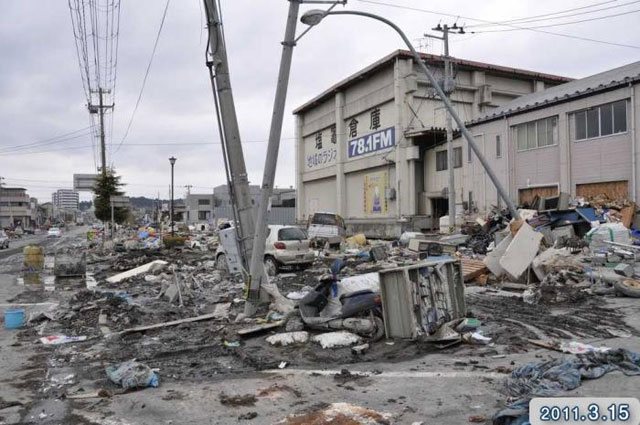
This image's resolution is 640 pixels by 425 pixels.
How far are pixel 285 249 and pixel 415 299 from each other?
992 centimetres

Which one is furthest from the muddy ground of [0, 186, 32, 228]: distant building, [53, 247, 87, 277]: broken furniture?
[0, 186, 32, 228]: distant building

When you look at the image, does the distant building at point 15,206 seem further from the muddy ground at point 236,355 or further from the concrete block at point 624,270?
the concrete block at point 624,270

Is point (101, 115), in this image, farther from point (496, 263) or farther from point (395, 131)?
point (496, 263)

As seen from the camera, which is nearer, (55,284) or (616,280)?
(616,280)

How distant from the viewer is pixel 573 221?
20281 millimetres

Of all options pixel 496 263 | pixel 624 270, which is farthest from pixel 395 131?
pixel 624 270

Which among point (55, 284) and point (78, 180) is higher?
point (78, 180)

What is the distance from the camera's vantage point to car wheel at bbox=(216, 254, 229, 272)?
1789 centimetres

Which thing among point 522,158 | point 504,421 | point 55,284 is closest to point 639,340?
point 504,421

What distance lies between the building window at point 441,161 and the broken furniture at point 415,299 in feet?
82.7

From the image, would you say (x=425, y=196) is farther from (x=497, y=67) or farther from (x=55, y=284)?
(x=55, y=284)

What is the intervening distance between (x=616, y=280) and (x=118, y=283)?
14.0 m

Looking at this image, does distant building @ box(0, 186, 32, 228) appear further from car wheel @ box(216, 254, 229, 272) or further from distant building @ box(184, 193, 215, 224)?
car wheel @ box(216, 254, 229, 272)

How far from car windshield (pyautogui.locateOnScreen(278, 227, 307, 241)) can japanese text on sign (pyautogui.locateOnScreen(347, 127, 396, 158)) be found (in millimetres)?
19392
